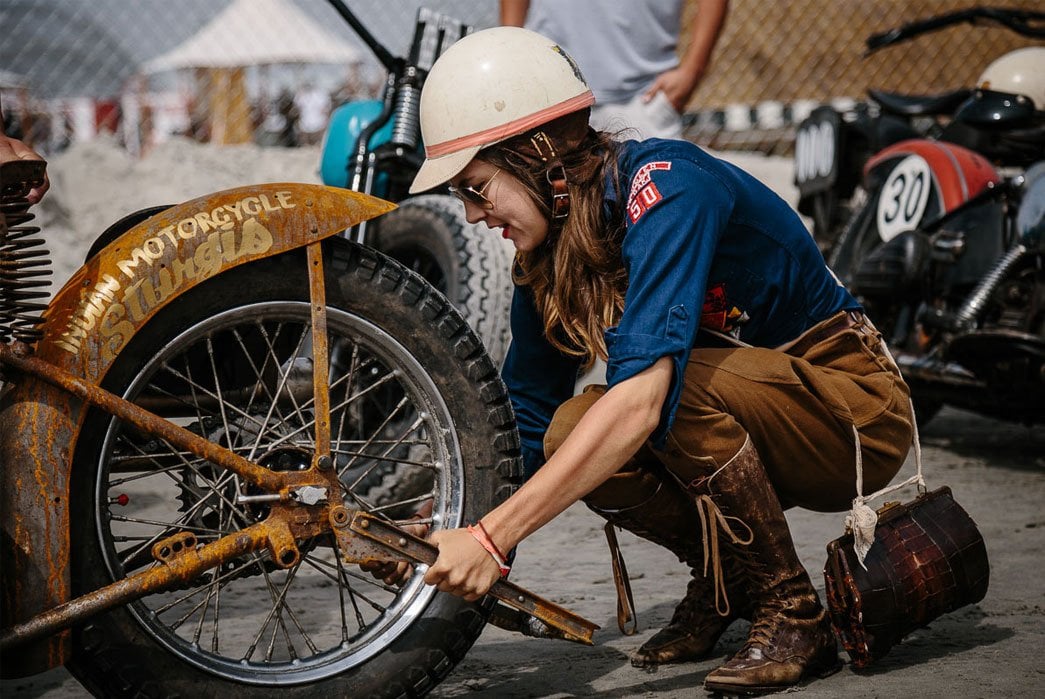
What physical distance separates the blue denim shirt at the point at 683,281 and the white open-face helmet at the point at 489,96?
0.58 feet

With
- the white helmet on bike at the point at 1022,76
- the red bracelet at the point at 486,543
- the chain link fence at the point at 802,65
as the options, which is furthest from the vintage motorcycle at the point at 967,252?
the chain link fence at the point at 802,65

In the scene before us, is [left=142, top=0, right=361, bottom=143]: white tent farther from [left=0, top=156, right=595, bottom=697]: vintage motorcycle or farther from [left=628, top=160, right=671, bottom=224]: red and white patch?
[left=628, top=160, right=671, bottom=224]: red and white patch

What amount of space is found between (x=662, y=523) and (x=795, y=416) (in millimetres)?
348

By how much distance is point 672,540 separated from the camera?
8.96 feet

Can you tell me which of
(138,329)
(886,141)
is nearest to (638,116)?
(886,141)

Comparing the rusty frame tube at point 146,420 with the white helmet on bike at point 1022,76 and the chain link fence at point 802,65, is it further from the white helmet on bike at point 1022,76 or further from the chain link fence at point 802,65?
the chain link fence at point 802,65

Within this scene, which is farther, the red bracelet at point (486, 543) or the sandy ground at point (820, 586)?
the sandy ground at point (820, 586)

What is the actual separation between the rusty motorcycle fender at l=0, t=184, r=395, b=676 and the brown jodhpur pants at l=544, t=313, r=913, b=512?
70 centimetres

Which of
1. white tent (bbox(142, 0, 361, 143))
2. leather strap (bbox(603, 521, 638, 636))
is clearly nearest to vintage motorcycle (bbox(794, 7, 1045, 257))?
leather strap (bbox(603, 521, 638, 636))

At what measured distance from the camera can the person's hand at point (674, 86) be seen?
4523mm

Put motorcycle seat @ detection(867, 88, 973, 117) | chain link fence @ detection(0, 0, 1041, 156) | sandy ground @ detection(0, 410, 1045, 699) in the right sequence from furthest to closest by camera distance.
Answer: chain link fence @ detection(0, 0, 1041, 156) < motorcycle seat @ detection(867, 88, 973, 117) < sandy ground @ detection(0, 410, 1045, 699)

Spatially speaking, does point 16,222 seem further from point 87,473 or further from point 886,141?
point 886,141

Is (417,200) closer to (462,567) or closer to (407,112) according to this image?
(407,112)

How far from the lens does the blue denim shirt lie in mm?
2254
